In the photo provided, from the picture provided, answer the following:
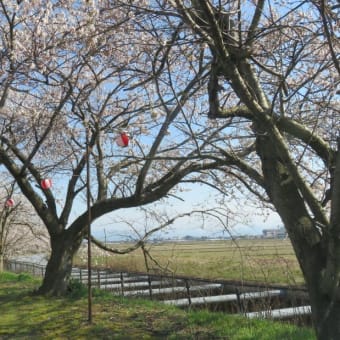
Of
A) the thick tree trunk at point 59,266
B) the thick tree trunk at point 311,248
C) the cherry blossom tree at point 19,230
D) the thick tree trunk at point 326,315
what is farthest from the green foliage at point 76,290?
the cherry blossom tree at point 19,230

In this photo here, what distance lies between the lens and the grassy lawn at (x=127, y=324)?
6172mm

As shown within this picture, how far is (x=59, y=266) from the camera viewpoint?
11.0m

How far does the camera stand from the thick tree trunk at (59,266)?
36.1 feet

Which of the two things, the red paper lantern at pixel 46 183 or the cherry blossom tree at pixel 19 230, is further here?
Answer: the cherry blossom tree at pixel 19 230

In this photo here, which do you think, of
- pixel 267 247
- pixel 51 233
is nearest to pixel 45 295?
pixel 51 233

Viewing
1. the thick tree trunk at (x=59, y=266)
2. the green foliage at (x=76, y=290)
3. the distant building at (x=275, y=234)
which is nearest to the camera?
the distant building at (x=275, y=234)

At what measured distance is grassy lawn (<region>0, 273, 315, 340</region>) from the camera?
20.2ft

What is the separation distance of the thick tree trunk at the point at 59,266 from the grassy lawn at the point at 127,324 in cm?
124

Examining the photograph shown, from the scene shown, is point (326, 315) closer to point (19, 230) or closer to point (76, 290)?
point (76, 290)

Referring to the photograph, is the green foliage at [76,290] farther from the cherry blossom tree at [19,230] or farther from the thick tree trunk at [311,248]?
the cherry blossom tree at [19,230]

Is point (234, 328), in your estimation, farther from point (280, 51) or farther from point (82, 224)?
point (82, 224)

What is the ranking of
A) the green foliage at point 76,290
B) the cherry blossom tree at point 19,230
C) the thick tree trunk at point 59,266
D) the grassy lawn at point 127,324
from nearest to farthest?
the grassy lawn at point 127,324, the green foliage at point 76,290, the thick tree trunk at point 59,266, the cherry blossom tree at point 19,230

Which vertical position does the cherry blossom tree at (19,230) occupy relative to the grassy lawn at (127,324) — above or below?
above

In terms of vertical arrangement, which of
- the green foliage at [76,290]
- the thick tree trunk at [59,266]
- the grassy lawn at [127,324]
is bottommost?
the grassy lawn at [127,324]
